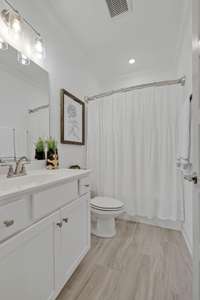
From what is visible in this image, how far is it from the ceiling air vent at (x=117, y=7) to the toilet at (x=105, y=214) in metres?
2.15

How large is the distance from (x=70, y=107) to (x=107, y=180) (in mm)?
1171

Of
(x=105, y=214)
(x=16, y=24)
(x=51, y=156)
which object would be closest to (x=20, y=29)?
(x=16, y=24)

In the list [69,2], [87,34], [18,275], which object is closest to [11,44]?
[69,2]

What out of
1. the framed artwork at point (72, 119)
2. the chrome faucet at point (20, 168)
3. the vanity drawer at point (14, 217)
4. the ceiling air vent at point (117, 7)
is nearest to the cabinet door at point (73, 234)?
the vanity drawer at point (14, 217)

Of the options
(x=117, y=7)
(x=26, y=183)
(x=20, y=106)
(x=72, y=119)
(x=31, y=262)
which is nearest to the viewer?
(x=31, y=262)

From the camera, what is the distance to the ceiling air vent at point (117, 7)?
1.56 metres

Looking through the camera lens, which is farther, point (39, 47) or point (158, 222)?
point (158, 222)

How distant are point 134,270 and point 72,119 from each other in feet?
5.90

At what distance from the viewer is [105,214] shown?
1.80m

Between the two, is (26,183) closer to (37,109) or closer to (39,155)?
(39,155)

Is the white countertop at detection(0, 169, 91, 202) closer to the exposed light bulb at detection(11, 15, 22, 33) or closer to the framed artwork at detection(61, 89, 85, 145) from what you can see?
the framed artwork at detection(61, 89, 85, 145)

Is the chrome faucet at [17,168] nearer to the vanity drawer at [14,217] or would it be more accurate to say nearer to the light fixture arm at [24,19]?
the vanity drawer at [14,217]

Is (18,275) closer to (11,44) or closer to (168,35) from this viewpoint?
(11,44)

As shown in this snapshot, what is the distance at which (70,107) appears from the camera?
208 centimetres
